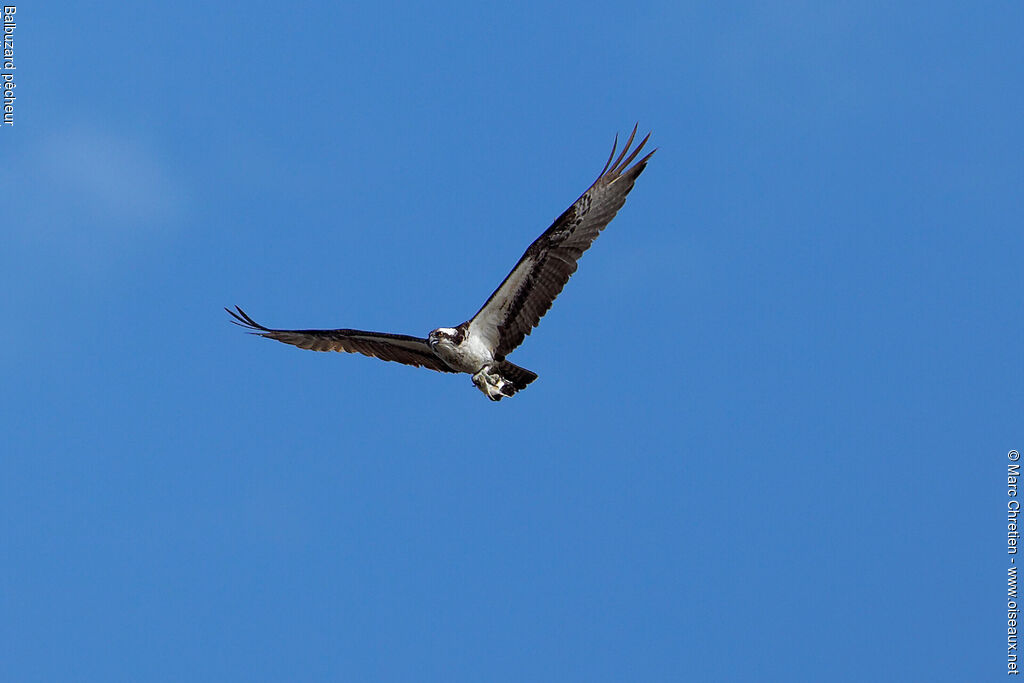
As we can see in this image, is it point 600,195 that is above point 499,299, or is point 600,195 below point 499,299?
above

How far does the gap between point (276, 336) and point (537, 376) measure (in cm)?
500

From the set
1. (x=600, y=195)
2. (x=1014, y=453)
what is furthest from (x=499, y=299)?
(x=1014, y=453)

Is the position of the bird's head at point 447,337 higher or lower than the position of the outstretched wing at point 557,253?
lower

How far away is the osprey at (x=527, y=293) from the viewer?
2159 centimetres

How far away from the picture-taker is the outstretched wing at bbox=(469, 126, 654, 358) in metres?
21.6

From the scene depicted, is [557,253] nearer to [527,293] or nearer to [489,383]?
[527,293]

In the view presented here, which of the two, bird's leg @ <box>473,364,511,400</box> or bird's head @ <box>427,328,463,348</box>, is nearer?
bird's leg @ <box>473,364,511,400</box>

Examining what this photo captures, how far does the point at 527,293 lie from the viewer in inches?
858

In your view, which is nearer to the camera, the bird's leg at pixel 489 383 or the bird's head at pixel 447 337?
the bird's leg at pixel 489 383

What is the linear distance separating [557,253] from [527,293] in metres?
0.83

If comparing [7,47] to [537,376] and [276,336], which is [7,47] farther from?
[537,376]

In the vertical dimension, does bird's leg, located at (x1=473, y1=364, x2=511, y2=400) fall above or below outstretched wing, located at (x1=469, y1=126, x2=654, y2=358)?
below

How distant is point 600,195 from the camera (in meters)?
21.7

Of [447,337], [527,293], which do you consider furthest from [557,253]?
[447,337]
